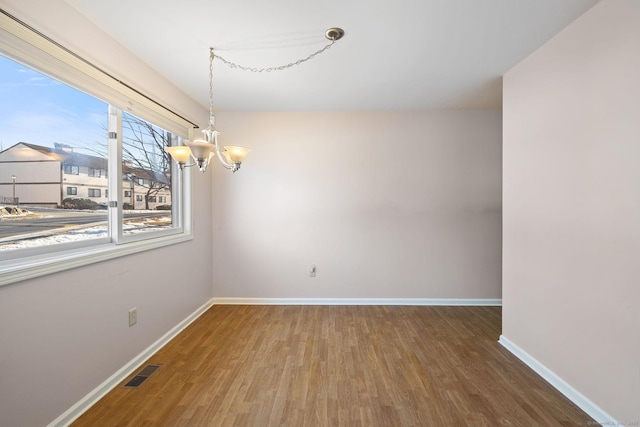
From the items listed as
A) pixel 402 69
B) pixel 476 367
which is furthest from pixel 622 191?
pixel 402 69

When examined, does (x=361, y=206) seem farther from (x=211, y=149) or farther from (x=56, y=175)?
(x=56, y=175)

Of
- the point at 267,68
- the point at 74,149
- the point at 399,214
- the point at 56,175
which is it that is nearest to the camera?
the point at 56,175

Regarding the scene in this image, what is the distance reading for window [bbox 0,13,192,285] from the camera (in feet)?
4.97

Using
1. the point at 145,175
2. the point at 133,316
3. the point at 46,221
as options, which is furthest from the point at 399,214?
the point at 46,221

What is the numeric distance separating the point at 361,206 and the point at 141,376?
2.81m

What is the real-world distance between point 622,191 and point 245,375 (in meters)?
2.73

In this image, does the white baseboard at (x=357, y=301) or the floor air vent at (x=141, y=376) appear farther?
the white baseboard at (x=357, y=301)

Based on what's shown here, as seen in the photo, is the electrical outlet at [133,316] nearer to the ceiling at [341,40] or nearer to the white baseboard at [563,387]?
the ceiling at [341,40]

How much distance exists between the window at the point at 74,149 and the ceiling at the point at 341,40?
1.47 feet

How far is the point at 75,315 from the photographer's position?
69.6 inches

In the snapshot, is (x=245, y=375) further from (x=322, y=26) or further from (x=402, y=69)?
(x=402, y=69)

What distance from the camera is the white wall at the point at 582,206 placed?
1.57 m

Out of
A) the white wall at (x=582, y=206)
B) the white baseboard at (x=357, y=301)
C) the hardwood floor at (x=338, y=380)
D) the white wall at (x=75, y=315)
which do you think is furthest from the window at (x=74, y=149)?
the white wall at (x=582, y=206)

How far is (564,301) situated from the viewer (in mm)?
1996
